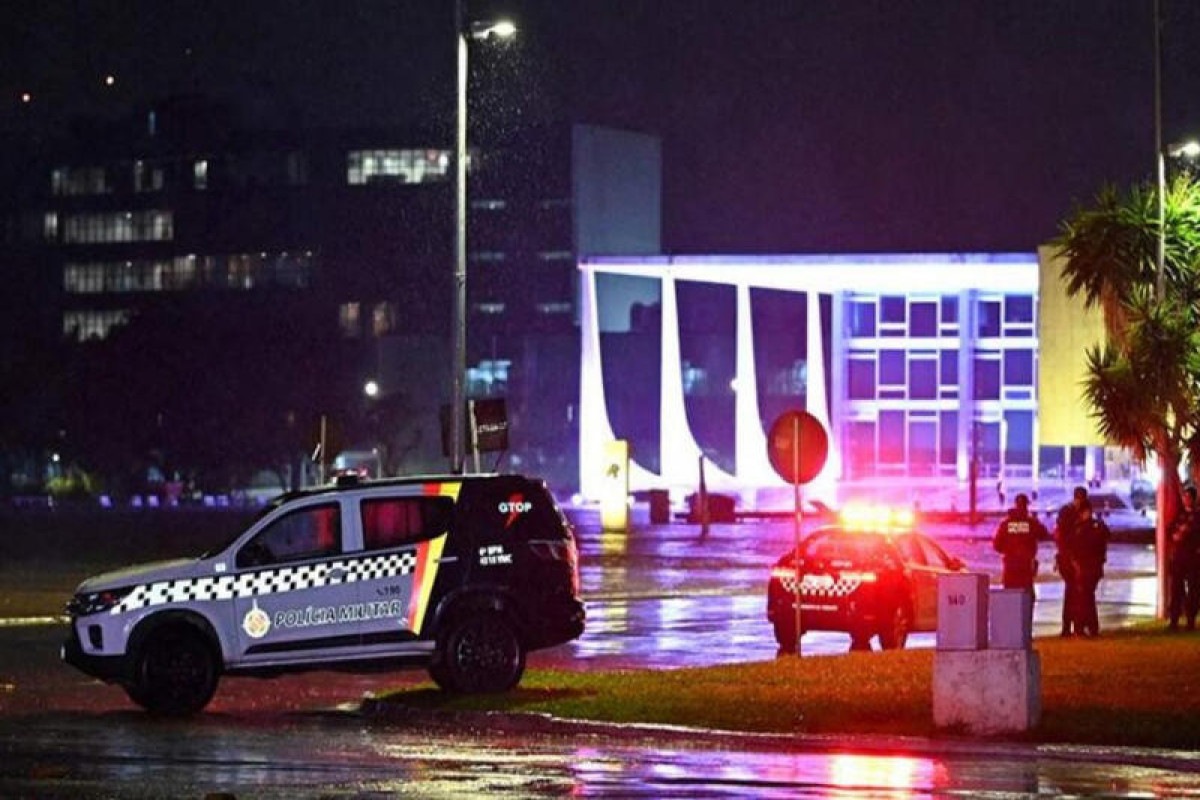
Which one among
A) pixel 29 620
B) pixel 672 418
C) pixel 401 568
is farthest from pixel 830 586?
pixel 672 418

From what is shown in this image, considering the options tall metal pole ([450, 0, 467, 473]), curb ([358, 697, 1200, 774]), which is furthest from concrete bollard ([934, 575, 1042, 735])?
tall metal pole ([450, 0, 467, 473])

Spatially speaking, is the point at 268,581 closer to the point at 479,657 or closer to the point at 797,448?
the point at 479,657

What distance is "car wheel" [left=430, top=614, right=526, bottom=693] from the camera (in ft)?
64.9

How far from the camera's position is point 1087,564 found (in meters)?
26.1

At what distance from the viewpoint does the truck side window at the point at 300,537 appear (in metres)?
19.4

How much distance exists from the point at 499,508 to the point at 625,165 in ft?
336

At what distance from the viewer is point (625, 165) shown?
121438 millimetres

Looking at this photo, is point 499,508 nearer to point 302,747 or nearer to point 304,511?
point 304,511

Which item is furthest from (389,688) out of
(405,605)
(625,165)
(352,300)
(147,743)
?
(352,300)

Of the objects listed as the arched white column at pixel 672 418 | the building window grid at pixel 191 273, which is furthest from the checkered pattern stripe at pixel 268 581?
the building window grid at pixel 191 273

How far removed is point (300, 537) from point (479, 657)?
186 cm

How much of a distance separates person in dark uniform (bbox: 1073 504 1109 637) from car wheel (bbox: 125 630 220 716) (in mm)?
11148

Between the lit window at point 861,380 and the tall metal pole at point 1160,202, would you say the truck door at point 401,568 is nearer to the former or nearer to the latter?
A: the tall metal pole at point 1160,202

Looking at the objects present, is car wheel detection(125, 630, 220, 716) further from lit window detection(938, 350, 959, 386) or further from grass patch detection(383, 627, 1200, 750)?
lit window detection(938, 350, 959, 386)
